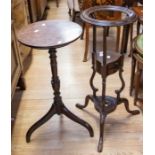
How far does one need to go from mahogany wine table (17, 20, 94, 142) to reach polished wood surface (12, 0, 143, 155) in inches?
3.7

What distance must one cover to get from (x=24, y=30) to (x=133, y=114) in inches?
40.2

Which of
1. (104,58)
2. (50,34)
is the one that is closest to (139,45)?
(104,58)

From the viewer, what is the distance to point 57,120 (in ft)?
6.46

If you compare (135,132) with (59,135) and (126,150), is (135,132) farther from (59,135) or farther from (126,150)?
(59,135)

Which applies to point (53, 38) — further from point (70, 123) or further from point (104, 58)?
point (70, 123)

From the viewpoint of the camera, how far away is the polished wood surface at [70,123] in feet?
5.61

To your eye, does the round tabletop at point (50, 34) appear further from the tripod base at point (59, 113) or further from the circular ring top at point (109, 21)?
the tripod base at point (59, 113)

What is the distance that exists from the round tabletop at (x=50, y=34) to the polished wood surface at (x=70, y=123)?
28.0 inches

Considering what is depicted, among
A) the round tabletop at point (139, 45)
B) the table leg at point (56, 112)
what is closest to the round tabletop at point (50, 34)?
the table leg at point (56, 112)

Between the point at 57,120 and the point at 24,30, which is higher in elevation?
the point at 24,30

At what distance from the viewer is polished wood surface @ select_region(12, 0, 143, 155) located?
171cm
